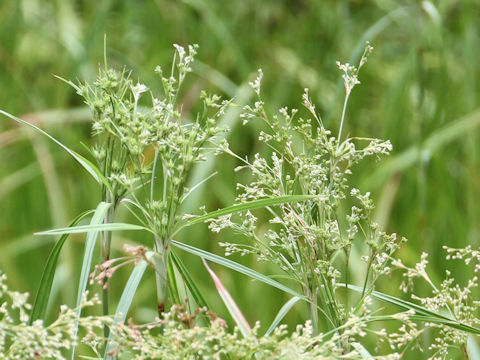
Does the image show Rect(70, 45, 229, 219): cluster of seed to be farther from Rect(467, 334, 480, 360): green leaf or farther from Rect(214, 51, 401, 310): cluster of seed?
Rect(467, 334, 480, 360): green leaf

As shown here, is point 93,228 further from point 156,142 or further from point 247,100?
point 247,100

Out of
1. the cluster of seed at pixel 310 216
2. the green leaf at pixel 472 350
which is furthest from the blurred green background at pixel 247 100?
the cluster of seed at pixel 310 216

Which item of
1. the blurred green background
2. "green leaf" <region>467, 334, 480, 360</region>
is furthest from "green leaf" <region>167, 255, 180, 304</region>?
the blurred green background

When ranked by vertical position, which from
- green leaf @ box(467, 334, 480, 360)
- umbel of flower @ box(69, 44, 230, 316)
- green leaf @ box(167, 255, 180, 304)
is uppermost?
umbel of flower @ box(69, 44, 230, 316)

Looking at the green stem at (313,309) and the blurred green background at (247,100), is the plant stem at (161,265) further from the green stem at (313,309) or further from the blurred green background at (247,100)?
the blurred green background at (247,100)

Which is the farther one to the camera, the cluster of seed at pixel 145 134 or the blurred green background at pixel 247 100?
the blurred green background at pixel 247 100

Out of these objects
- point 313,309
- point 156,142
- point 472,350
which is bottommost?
point 472,350

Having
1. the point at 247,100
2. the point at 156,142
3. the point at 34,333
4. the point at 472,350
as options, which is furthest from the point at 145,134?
the point at 247,100

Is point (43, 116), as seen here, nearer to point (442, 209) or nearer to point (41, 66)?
point (442, 209)

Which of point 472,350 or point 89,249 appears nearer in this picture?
point 89,249
